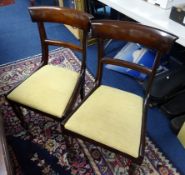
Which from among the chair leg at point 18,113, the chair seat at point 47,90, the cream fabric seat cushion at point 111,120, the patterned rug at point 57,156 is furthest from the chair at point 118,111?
the chair leg at point 18,113

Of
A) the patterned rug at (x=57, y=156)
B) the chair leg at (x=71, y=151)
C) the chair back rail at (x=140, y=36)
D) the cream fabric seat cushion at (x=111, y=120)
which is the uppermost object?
the chair back rail at (x=140, y=36)

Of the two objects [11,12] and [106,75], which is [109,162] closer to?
[106,75]

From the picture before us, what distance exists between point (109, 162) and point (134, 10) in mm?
991

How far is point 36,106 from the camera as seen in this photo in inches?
48.5

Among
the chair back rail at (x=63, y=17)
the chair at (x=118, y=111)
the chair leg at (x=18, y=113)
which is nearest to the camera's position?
the chair at (x=118, y=111)

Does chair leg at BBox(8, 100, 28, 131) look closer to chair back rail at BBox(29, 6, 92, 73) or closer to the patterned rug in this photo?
the patterned rug

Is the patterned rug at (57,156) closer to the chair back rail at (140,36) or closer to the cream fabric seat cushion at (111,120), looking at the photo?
the cream fabric seat cushion at (111,120)

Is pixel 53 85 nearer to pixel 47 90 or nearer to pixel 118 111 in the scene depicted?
→ pixel 47 90

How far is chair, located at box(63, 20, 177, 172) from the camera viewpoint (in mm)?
1020

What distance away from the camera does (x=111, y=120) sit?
111cm

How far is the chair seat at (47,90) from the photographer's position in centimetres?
122

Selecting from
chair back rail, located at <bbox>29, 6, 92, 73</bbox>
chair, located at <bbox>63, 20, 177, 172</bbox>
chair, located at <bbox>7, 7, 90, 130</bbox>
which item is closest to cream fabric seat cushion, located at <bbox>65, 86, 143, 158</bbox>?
chair, located at <bbox>63, 20, 177, 172</bbox>

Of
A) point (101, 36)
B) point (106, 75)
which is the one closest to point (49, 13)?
point (101, 36)

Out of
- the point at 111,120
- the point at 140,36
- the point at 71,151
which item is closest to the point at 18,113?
the point at 71,151
